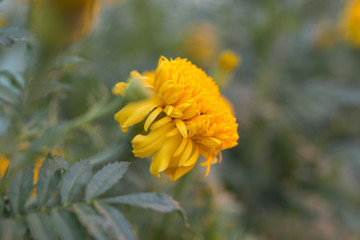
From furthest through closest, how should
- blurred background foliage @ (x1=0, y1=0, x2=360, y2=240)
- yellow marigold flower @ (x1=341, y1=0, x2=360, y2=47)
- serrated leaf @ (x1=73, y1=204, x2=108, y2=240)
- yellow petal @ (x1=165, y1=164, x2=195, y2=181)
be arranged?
1. yellow marigold flower @ (x1=341, y1=0, x2=360, y2=47)
2. blurred background foliage @ (x1=0, y1=0, x2=360, y2=240)
3. yellow petal @ (x1=165, y1=164, x2=195, y2=181)
4. serrated leaf @ (x1=73, y1=204, x2=108, y2=240)

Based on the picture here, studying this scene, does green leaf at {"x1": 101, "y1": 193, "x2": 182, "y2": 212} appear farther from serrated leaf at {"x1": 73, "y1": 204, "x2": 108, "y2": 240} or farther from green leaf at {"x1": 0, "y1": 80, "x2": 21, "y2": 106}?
green leaf at {"x1": 0, "y1": 80, "x2": 21, "y2": 106}

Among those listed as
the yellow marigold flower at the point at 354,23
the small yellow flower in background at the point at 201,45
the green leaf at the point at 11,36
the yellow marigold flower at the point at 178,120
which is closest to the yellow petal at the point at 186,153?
the yellow marigold flower at the point at 178,120

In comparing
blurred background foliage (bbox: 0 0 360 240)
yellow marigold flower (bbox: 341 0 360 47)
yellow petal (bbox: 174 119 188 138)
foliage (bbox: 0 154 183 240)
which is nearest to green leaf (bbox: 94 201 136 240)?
foliage (bbox: 0 154 183 240)

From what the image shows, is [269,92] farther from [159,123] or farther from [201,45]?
[159,123]

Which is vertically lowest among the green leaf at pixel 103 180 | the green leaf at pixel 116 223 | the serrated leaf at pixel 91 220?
the serrated leaf at pixel 91 220

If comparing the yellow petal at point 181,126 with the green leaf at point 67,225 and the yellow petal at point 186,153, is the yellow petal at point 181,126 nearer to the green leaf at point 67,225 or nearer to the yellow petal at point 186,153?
the yellow petal at point 186,153

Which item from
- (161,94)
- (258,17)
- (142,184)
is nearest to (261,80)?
(258,17)
